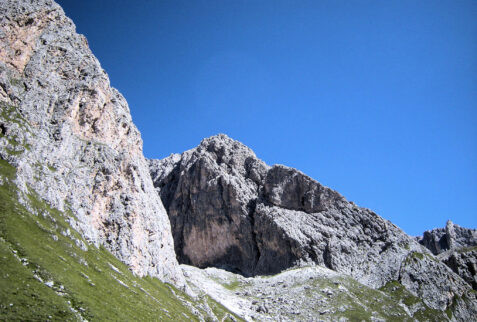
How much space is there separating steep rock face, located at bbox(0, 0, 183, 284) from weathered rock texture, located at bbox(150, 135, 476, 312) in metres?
57.5

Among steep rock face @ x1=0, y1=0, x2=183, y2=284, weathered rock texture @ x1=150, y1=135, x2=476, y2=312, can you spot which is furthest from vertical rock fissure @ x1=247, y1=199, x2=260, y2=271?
steep rock face @ x1=0, y1=0, x2=183, y2=284

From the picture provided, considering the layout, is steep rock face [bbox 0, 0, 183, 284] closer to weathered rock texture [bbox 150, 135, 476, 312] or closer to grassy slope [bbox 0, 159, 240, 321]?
grassy slope [bbox 0, 159, 240, 321]

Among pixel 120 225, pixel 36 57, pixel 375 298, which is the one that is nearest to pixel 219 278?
pixel 375 298

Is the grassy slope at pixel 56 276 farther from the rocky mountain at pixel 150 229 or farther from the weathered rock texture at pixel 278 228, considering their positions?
the weathered rock texture at pixel 278 228

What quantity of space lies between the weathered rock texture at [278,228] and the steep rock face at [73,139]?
188ft

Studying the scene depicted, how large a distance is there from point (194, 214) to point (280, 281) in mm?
55322

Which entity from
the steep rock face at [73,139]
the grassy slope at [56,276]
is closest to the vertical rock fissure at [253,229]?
the steep rock face at [73,139]

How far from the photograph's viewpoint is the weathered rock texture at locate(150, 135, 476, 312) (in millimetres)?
120625

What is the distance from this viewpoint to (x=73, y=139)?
69.6 meters

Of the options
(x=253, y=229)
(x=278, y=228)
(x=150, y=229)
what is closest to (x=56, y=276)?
(x=150, y=229)

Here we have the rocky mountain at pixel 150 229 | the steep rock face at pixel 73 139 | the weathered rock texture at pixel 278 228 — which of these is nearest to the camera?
the rocky mountain at pixel 150 229

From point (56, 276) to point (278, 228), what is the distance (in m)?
105

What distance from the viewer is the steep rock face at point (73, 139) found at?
A: 190 feet

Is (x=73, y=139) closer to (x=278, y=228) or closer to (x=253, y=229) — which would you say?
(x=278, y=228)
